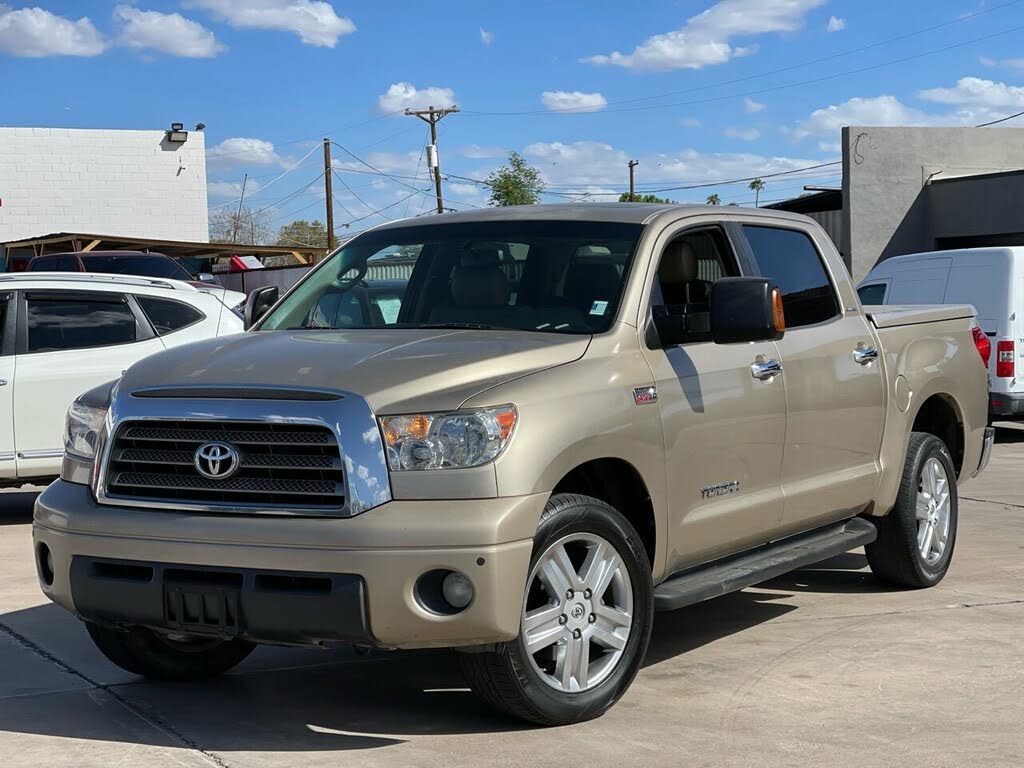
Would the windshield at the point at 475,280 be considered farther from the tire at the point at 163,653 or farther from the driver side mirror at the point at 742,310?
the tire at the point at 163,653

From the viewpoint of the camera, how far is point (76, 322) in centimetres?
1052

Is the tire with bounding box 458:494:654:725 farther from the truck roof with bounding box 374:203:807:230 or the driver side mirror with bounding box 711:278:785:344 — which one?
the truck roof with bounding box 374:203:807:230

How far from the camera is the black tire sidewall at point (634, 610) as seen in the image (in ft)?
15.9

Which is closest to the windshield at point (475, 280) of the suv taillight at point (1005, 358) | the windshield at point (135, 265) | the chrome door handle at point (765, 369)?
the chrome door handle at point (765, 369)

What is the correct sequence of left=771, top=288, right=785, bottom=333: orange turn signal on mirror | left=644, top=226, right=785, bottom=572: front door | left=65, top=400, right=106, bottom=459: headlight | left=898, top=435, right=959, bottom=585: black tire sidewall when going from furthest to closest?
1. left=898, top=435, right=959, bottom=585: black tire sidewall
2. left=771, top=288, right=785, bottom=333: orange turn signal on mirror
3. left=644, top=226, right=785, bottom=572: front door
4. left=65, top=400, right=106, bottom=459: headlight

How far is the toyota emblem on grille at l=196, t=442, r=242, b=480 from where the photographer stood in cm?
478

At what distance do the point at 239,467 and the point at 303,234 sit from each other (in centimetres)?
12710

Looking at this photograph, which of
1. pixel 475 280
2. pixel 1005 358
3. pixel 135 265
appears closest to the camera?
pixel 475 280

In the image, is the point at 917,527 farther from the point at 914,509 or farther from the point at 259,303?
the point at 259,303

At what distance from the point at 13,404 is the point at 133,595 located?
5.74 meters

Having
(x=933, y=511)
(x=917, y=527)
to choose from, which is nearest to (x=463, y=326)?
A: (x=917, y=527)

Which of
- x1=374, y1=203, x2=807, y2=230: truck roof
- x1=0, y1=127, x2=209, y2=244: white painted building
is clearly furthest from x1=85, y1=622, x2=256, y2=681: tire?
x1=0, y1=127, x2=209, y2=244: white painted building

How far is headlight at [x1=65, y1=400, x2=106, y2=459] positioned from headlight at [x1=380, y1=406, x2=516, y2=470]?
3.92ft

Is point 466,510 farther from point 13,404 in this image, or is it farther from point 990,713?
point 13,404
